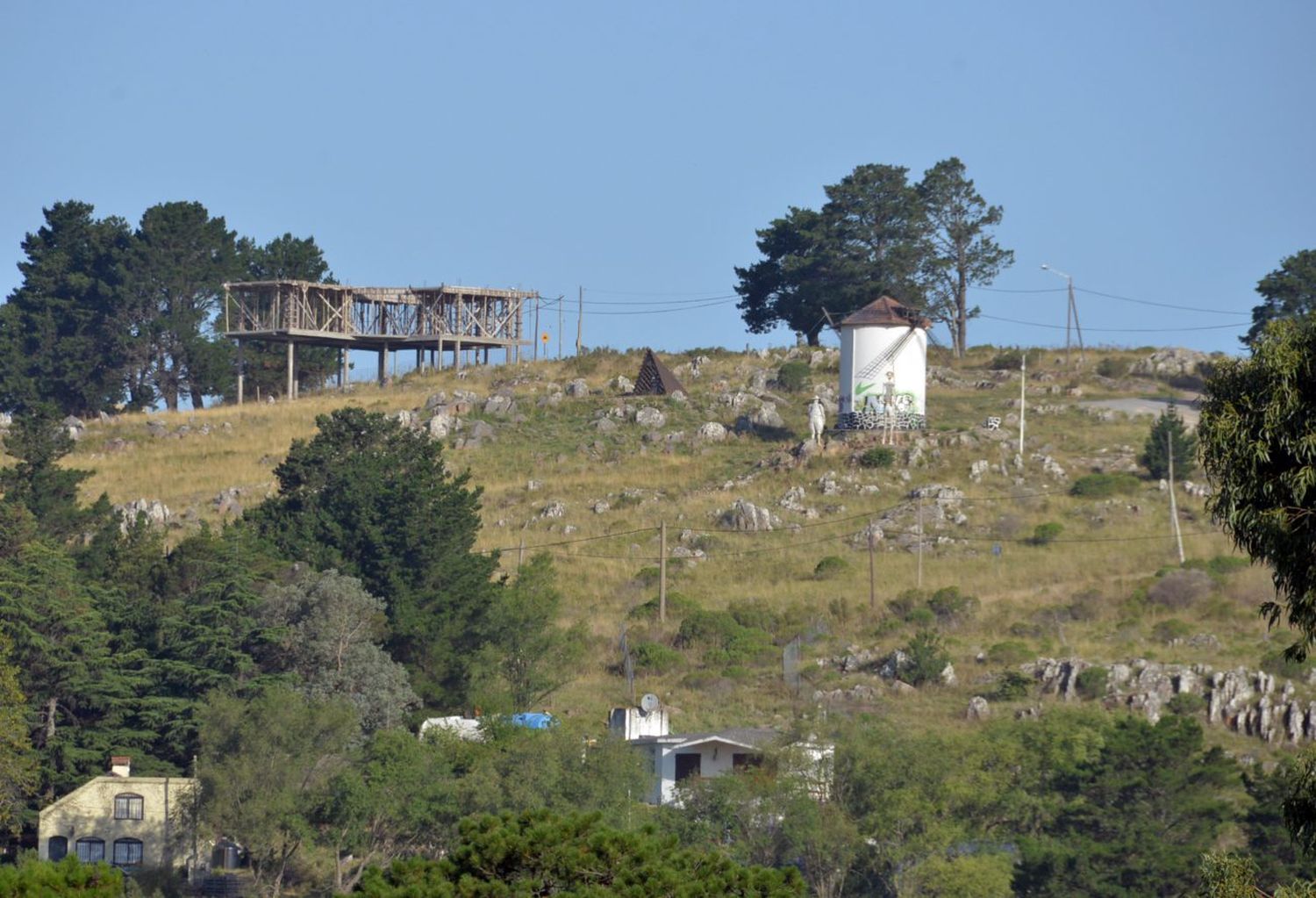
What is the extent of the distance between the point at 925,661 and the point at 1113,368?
4195 cm

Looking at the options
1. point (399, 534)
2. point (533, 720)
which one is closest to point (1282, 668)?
point (533, 720)

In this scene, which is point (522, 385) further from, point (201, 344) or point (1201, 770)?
point (1201, 770)

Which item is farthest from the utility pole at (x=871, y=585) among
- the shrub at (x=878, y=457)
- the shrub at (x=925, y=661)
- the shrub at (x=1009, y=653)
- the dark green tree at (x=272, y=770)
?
the dark green tree at (x=272, y=770)

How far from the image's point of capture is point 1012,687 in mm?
55875

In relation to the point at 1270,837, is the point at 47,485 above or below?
above

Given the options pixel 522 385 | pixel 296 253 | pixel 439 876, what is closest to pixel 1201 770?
pixel 439 876

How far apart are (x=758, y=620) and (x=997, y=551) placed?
34.6ft

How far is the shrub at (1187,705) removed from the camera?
53500 millimetres

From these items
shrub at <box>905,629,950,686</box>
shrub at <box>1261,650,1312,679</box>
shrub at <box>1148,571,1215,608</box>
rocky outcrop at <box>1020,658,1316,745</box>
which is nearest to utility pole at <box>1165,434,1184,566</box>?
shrub at <box>1148,571,1215,608</box>

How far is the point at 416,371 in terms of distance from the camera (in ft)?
336

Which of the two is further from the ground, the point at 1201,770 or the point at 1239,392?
the point at 1239,392

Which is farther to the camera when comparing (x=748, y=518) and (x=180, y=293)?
(x=180, y=293)

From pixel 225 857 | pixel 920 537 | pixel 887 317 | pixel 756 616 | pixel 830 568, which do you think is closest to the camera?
pixel 225 857

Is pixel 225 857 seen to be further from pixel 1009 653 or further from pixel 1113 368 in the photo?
pixel 1113 368
